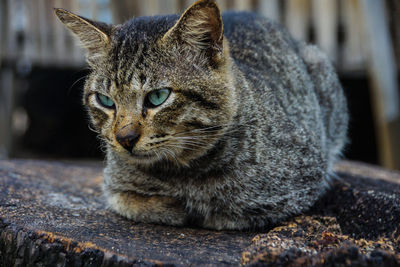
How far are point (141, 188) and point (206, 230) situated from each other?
546 millimetres

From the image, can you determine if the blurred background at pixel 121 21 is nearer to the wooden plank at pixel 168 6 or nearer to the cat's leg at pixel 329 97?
the wooden plank at pixel 168 6

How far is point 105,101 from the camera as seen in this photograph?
110 inches

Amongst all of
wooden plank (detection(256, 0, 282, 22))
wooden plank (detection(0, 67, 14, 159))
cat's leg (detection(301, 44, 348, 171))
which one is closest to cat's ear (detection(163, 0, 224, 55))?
cat's leg (detection(301, 44, 348, 171))

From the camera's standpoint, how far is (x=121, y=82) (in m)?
2.64

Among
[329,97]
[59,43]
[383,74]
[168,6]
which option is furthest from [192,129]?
[59,43]

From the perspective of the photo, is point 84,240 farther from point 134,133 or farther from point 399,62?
point 399,62

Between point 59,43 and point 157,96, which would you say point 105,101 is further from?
point 59,43

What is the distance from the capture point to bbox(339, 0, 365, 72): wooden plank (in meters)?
6.21

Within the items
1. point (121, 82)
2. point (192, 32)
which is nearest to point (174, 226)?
point (121, 82)

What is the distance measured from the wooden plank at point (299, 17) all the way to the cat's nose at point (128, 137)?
460 cm

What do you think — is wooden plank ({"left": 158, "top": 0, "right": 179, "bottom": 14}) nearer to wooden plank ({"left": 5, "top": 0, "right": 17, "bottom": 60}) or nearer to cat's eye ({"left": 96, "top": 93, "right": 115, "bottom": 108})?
wooden plank ({"left": 5, "top": 0, "right": 17, "bottom": 60})

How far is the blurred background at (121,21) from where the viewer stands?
5844 millimetres

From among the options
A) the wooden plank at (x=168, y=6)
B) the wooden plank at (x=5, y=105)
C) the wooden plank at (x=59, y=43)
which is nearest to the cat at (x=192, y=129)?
the wooden plank at (x=168, y=6)

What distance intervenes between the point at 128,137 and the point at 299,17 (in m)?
4.76
